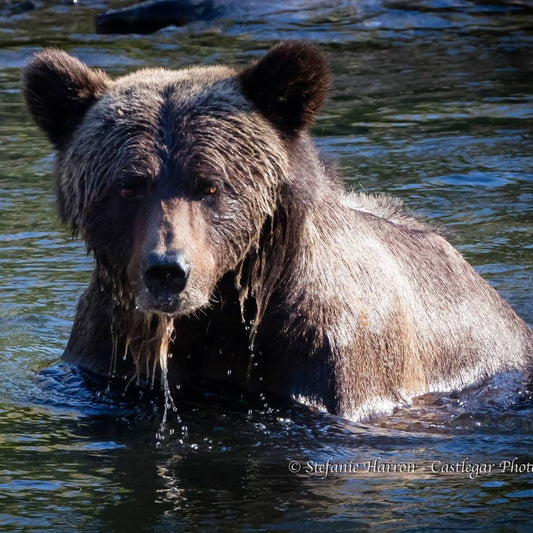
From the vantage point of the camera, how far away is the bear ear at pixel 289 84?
5.91 m

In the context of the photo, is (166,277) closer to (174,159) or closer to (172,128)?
(174,159)

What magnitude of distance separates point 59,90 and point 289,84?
107 cm

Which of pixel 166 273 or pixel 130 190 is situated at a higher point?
pixel 130 190

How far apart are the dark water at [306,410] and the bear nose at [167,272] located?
2.93ft

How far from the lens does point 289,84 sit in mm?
5957

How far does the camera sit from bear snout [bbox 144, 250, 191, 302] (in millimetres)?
5293

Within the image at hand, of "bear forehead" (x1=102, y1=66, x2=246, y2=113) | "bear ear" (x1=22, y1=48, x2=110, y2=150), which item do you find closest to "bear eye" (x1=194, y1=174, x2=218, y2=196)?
"bear forehead" (x1=102, y1=66, x2=246, y2=113)

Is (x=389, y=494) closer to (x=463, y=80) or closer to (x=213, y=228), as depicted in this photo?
(x=213, y=228)

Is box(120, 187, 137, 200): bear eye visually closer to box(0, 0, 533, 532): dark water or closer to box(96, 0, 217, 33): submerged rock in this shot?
box(0, 0, 533, 532): dark water

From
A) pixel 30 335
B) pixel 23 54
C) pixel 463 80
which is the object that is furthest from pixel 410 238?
pixel 23 54

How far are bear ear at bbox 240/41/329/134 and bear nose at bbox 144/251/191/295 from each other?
1044 millimetres

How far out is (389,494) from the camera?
5.50 meters

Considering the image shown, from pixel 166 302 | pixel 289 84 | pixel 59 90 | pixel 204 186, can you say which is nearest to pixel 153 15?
pixel 59 90

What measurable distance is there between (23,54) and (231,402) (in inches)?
416
